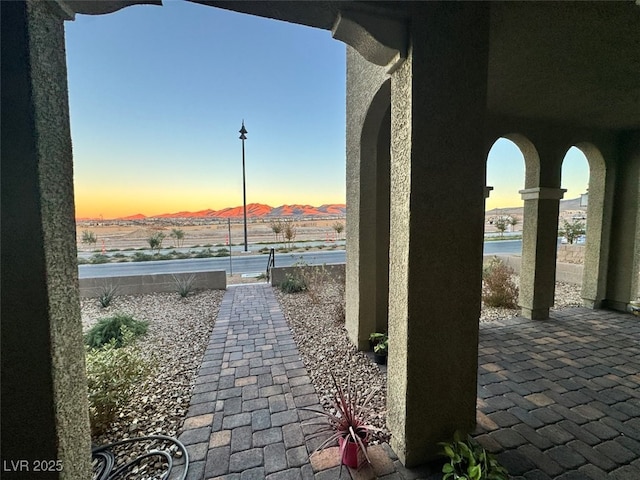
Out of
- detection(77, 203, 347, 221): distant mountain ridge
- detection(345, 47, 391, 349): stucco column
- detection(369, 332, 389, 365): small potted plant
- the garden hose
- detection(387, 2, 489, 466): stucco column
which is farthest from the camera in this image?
detection(77, 203, 347, 221): distant mountain ridge

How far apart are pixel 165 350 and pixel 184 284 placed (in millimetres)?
2985

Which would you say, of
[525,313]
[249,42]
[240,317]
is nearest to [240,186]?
[249,42]

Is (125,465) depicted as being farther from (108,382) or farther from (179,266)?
(179,266)

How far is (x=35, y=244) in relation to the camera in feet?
3.45

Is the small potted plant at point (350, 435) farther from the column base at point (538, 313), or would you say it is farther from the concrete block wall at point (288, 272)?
the concrete block wall at point (288, 272)

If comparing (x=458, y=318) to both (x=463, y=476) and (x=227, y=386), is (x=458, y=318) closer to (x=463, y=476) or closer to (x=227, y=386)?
(x=463, y=476)

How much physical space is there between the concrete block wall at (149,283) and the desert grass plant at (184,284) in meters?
0.01

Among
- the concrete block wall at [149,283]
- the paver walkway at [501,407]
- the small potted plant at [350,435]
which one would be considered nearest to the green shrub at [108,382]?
the paver walkway at [501,407]

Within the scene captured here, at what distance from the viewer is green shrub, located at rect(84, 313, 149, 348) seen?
11.9 ft

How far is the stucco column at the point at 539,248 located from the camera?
4.23 metres

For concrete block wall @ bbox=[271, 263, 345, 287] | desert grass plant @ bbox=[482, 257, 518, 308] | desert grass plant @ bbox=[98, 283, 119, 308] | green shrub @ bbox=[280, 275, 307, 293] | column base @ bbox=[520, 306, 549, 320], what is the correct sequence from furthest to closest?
concrete block wall @ bbox=[271, 263, 345, 287] < green shrub @ bbox=[280, 275, 307, 293] < desert grass plant @ bbox=[98, 283, 119, 308] < desert grass plant @ bbox=[482, 257, 518, 308] < column base @ bbox=[520, 306, 549, 320]

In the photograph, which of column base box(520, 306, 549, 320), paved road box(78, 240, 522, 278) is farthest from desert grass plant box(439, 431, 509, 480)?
paved road box(78, 240, 522, 278)

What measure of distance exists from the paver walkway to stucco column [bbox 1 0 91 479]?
103 centimetres

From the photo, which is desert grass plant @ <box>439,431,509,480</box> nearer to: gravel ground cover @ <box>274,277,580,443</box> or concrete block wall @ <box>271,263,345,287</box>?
gravel ground cover @ <box>274,277,580,443</box>
